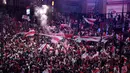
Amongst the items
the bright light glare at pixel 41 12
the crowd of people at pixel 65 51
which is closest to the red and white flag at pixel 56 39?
the crowd of people at pixel 65 51

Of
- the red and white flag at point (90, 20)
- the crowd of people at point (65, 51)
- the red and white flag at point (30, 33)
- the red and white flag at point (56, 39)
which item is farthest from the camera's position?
the red and white flag at point (30, 33)

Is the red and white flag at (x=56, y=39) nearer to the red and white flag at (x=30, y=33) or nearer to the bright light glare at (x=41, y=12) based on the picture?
the red and white flag at (x=30, y=33)

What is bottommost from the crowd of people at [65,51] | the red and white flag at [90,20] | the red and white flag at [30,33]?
the crowd of people at [65,51]

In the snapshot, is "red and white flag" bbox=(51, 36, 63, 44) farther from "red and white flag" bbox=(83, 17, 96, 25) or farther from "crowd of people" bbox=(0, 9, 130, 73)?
"red and white flag" bbox=(83, 17, 96, 25)

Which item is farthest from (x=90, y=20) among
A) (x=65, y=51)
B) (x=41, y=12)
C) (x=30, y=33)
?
(x=41, y=12)

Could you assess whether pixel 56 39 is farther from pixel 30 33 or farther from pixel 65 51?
pixel 30 33

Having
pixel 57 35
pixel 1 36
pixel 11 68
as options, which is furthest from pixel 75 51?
pixel 1 36

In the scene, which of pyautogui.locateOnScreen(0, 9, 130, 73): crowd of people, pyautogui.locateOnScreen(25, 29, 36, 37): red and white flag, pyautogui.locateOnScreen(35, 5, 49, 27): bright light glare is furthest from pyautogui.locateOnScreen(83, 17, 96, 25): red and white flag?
pyautogui.locateOnScreen(35, 5, 49, 27): bright light glare

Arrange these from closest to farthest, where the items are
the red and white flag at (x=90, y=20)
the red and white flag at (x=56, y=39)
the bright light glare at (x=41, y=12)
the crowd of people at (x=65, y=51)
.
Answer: the crowd of people at (x=65, y=51)
the red and white flag at (x=56, y=39)
the red and white flag at (x=90, y=20)
the bright light glare at (x=41, y=12)

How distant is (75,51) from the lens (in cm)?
1991

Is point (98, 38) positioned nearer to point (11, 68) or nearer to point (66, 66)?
point (66, 66)

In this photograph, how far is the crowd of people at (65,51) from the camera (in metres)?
17.7

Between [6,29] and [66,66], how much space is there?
7971 millimetres

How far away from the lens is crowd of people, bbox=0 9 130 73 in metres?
17.7
